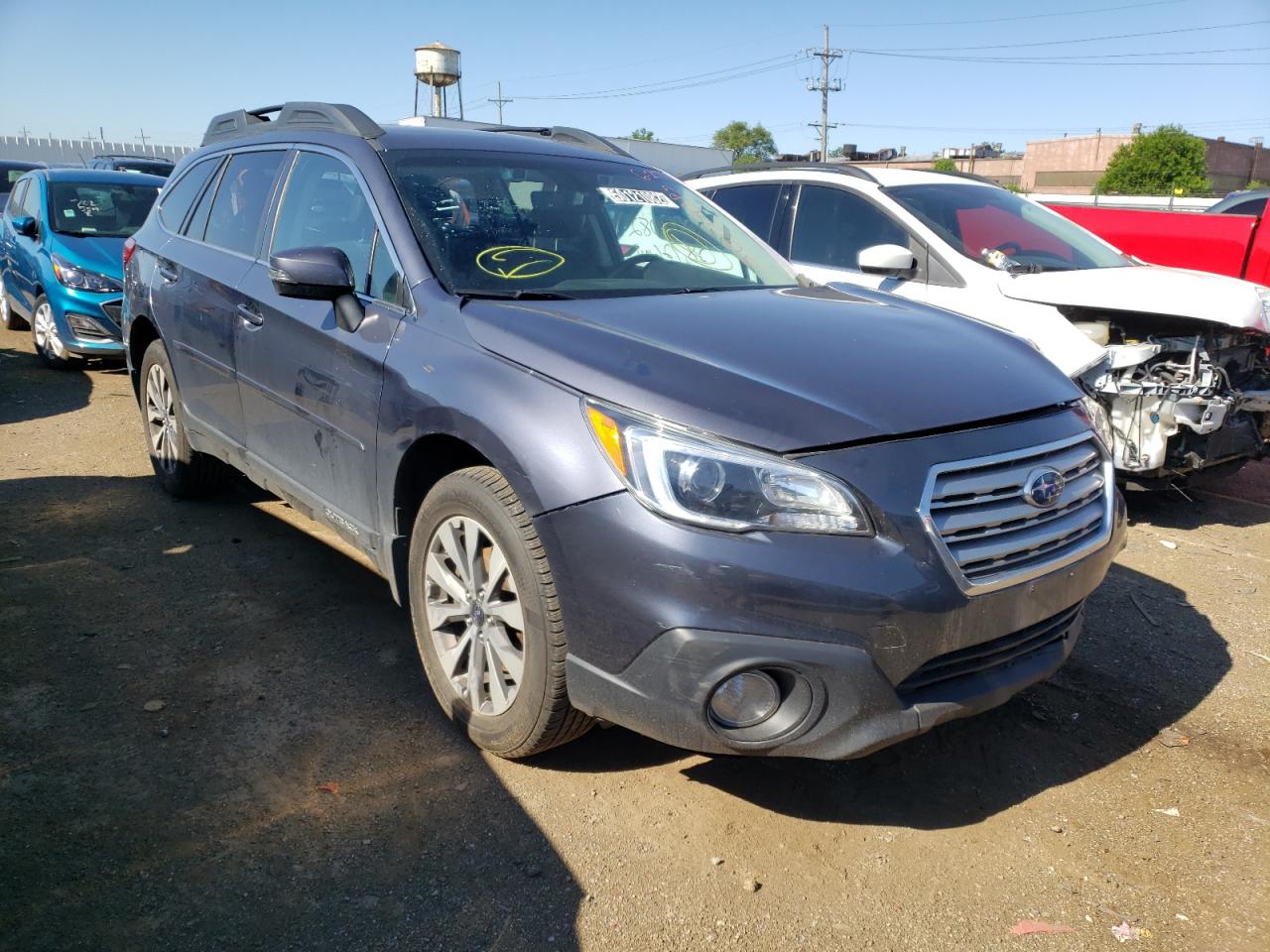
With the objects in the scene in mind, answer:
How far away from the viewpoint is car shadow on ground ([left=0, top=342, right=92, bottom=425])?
7.54 metres

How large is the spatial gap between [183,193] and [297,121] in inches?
51.7

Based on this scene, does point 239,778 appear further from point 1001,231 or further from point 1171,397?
point 1001,231

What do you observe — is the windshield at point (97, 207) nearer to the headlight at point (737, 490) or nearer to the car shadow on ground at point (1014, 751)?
the headlight at point (737, 490)

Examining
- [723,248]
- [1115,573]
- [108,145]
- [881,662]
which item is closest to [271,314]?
[723,248]

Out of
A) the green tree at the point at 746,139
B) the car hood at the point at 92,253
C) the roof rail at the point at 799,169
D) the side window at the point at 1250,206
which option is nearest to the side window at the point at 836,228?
the roof rail at the point at 799,169

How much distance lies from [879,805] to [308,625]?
230cm

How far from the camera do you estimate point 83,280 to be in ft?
27.9

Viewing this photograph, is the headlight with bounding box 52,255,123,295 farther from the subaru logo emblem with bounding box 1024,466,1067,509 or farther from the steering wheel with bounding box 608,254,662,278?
the subaru logo emblem with bounding box 1024,466,1067,509

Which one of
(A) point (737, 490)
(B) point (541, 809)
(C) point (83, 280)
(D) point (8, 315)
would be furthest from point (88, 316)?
(A) point (737, 490)

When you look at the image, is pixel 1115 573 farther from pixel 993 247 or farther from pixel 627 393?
pixel 627 393

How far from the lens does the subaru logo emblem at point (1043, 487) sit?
2588 mm

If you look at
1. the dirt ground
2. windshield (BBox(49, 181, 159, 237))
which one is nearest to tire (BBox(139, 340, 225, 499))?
the dirt ground

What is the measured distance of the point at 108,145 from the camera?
41.6m

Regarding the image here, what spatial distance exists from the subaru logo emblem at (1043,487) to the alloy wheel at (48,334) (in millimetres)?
8562
